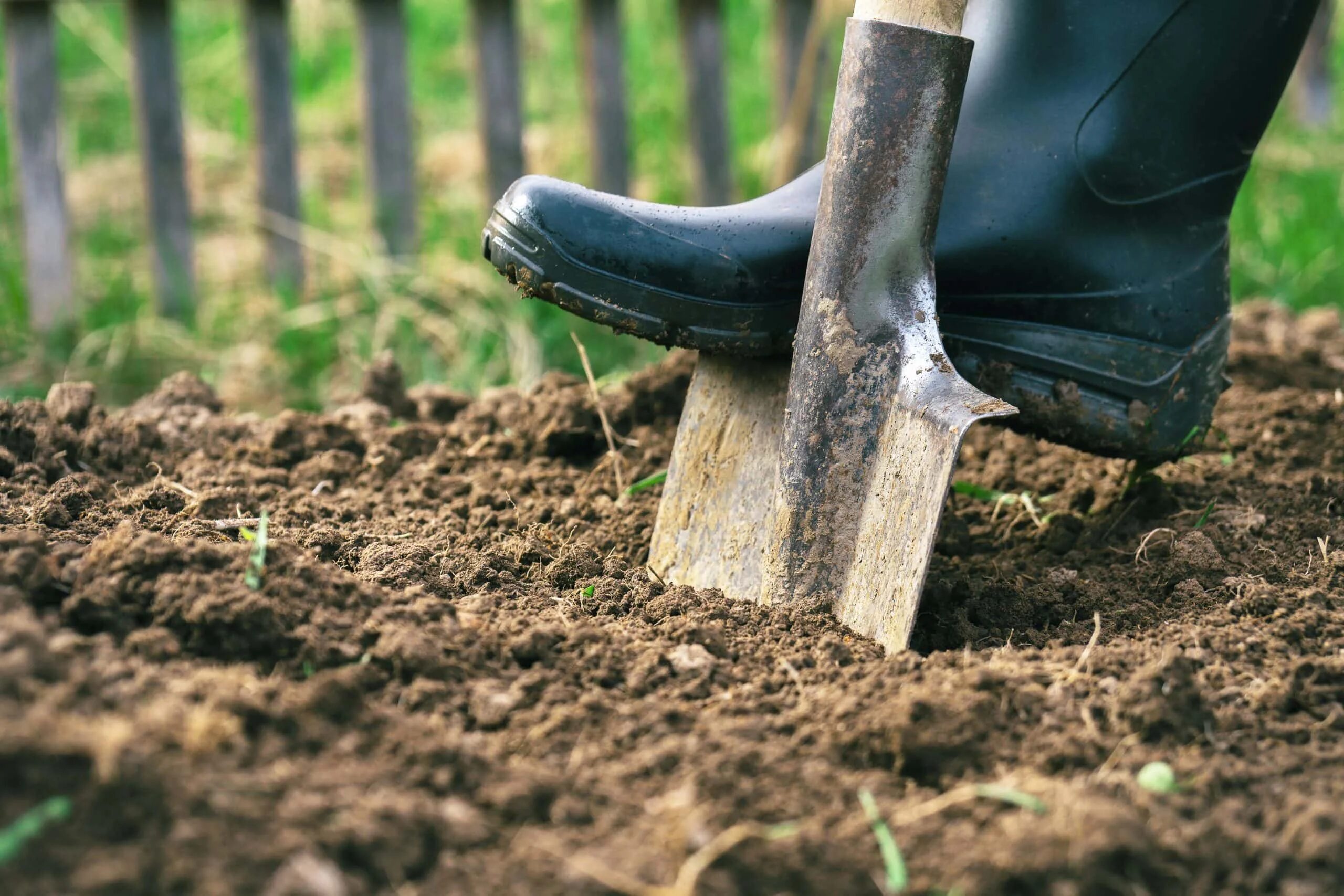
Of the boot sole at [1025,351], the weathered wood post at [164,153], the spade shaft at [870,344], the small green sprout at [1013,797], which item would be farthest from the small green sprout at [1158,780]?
the weathered wood post at [164,153]

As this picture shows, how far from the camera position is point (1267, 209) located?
13.5ft

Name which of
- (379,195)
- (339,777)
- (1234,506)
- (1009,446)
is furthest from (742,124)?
(339,777)

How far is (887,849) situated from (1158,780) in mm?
289

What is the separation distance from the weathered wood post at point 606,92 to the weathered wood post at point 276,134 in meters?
0.83

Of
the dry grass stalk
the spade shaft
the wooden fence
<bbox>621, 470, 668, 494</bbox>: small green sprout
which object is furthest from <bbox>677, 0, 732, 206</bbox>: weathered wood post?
the spade shaft

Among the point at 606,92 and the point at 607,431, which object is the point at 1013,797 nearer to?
the point at 607,431

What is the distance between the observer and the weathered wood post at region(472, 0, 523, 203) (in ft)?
11.3

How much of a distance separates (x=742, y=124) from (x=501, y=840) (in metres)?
4.18

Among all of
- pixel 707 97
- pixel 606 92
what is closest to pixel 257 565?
pixel 606 92

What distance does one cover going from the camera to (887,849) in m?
1.04

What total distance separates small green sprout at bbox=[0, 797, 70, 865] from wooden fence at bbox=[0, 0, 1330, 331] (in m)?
2.60

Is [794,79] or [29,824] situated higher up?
[794,79]

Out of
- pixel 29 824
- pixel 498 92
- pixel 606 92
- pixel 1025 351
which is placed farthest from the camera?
pixel 606 92

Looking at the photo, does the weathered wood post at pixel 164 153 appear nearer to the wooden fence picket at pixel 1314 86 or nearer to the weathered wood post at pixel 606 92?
the weathered wood post at pixel 606 92
